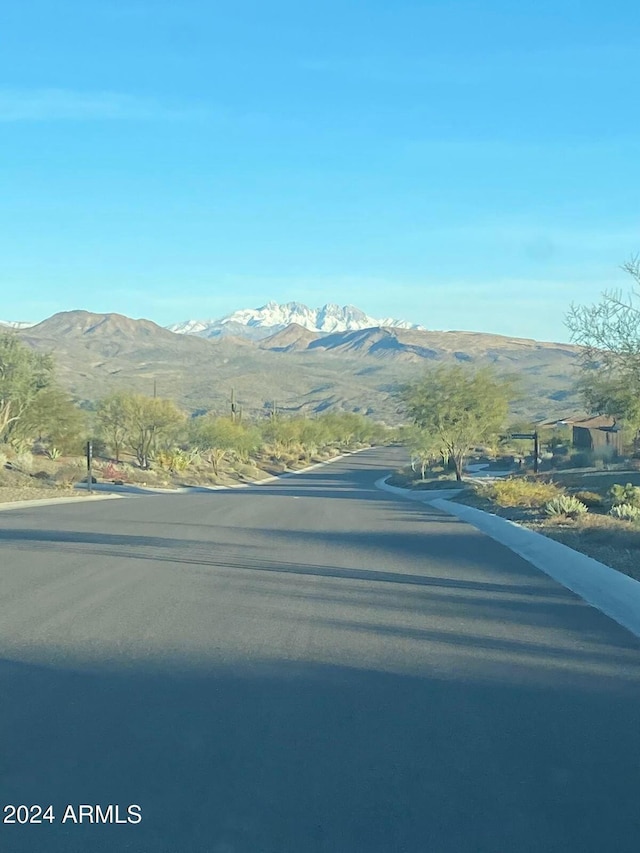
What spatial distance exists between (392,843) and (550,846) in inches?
31.1

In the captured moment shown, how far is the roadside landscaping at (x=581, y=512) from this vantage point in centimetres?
1725

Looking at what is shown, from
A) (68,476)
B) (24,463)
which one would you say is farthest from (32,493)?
(24,463)

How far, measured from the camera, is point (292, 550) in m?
18.5

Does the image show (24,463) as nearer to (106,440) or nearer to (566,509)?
Result: (106,440)

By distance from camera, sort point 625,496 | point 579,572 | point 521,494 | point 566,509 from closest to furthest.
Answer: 1. point 579,572
2. point 566,509
3. point 625,496
4. point 521,494

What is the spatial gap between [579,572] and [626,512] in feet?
30.7

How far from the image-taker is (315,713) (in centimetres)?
739

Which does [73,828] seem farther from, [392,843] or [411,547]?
[411,547]

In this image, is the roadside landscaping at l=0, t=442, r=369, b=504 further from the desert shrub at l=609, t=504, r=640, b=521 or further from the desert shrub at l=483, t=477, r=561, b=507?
the desert shrub at l=609, t=504, r=640, b=521

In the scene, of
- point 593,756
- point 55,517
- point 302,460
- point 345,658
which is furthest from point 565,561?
point 302,460

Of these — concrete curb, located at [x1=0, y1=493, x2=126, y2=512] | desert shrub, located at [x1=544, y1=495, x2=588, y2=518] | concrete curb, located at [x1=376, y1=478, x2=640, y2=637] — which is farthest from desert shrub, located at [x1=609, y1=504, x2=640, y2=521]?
concrete curb, located at [x1=0, y1=493, x2=126, y2=512]

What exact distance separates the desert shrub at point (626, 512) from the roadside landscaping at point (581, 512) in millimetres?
42

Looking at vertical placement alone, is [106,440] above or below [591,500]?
above

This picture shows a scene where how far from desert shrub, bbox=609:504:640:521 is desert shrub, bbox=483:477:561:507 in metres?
3.24
